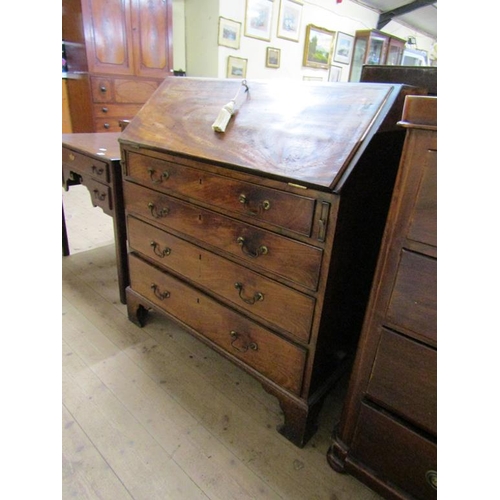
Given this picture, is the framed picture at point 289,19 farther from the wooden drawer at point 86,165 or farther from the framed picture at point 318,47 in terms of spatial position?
the wooden drawer at point 86,165

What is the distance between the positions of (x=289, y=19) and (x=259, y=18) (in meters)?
0.54

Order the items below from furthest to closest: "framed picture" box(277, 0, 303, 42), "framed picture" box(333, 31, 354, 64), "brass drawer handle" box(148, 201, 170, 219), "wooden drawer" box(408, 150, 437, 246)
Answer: "framed picture" box(333, 31, 354, 64) < "framed picture" box(277, 0, 303, 42) < "brass drawer handle" box(148, 201, 170, 219) < "wooden drawer" box(408, 150, 437, 246)

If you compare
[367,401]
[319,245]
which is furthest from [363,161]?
[367,401]

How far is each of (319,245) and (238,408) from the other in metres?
0.68

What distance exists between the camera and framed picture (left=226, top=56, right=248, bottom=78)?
13.0 feet

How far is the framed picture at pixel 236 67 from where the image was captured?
3957 millimetres

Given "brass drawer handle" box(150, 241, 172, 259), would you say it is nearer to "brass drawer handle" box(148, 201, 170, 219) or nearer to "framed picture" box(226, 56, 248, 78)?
"brass drawer handle" box(148, 201, 170, 219)

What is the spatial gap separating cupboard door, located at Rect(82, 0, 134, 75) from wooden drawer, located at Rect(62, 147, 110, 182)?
1861 mm

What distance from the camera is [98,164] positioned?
136cm

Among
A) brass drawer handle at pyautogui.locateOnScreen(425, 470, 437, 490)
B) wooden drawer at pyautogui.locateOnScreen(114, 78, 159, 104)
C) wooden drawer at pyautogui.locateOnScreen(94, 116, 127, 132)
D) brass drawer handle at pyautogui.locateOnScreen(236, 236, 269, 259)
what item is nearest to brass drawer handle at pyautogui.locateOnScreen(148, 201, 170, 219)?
brass drawer handle at pyautogui.locateOnScreen(236, 236, 269, 259)

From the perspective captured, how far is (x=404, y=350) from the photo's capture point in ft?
2.33

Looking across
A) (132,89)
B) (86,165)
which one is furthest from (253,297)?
(132,89)
